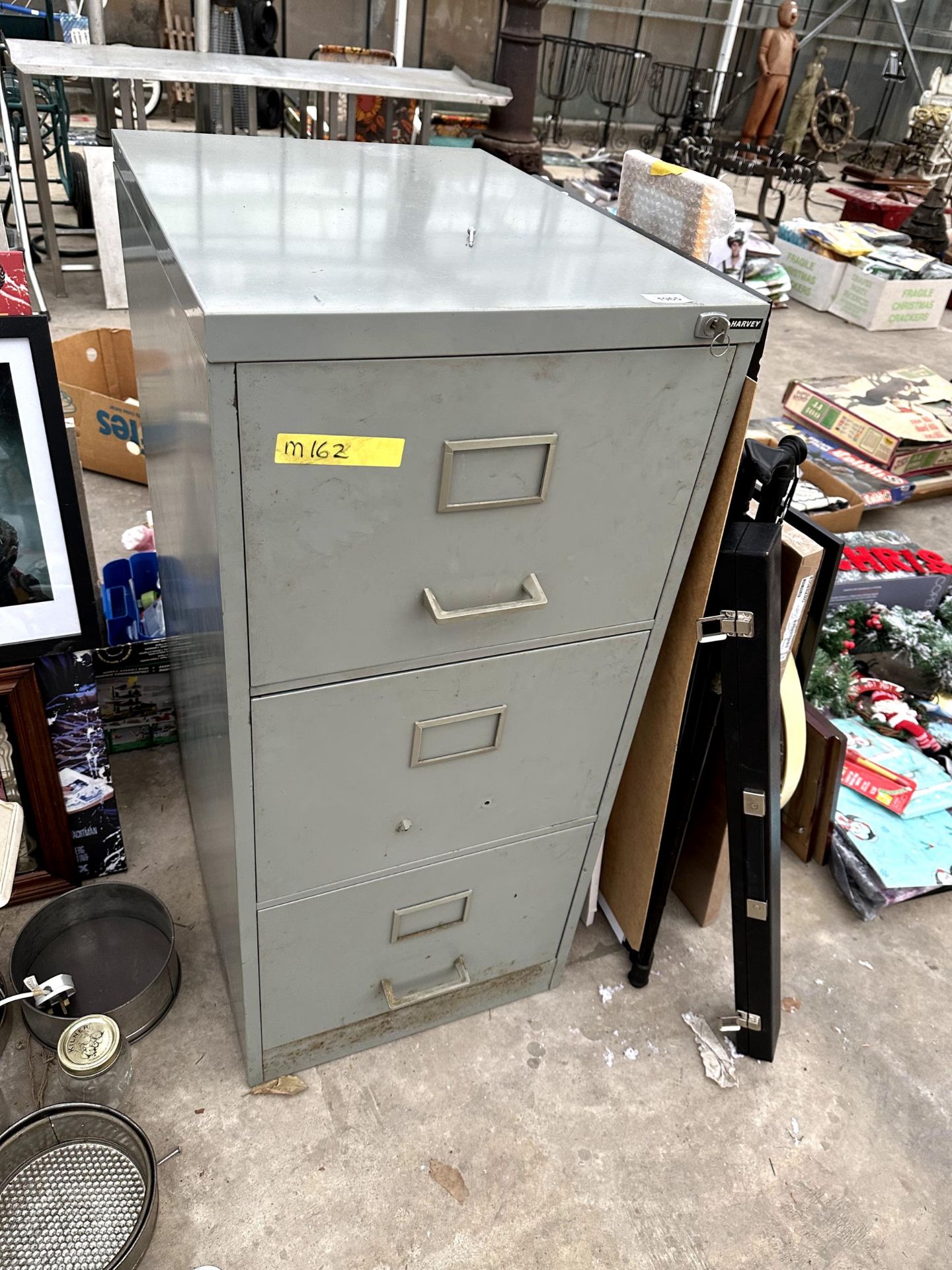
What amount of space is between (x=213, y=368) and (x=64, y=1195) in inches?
52.3

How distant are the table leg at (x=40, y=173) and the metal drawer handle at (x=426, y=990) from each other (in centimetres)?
383

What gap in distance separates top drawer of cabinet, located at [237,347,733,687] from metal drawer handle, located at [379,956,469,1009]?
73 cm

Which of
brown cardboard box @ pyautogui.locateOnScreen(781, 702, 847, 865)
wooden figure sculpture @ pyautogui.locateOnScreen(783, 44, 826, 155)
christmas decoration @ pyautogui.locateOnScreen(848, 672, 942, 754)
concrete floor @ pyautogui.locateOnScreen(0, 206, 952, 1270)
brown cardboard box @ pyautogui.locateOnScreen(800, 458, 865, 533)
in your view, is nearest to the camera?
concrete floor @ pyautogui.locateOnScreen(0, 206, 952, 1270)

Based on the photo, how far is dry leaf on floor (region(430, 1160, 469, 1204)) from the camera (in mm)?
1476

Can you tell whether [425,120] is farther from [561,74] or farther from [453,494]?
[561,74]

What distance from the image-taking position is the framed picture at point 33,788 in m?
1.60

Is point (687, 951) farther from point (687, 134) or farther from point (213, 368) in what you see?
point (687, 134)

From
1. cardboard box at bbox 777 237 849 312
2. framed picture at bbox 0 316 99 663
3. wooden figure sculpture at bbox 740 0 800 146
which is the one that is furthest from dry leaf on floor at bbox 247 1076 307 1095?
wooden figure sculpture at bbox 740 0 800 146

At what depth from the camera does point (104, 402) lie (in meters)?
2.96

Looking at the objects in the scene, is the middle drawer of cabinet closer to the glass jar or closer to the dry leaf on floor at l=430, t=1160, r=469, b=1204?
the glass jar

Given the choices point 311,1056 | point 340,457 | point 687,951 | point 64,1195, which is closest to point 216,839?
point 311,1056

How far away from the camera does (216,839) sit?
1.45 metres

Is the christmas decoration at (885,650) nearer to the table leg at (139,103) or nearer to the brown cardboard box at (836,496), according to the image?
the brown cardboard box at (836,496)

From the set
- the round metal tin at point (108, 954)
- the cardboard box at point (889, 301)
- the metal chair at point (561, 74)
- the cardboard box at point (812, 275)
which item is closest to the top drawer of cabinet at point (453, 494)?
the round metal tin at point (108, 954)
